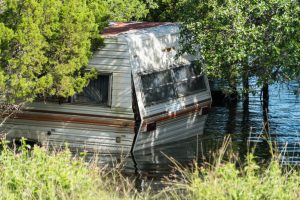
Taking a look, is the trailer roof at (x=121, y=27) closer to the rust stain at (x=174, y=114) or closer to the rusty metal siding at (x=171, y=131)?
the rust stain at (x=174, y=114)

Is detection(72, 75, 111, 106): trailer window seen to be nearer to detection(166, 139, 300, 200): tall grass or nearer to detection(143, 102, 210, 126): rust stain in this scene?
detection(143, 102, 210, 126): rust stain

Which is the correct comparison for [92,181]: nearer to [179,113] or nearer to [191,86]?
[179,113]

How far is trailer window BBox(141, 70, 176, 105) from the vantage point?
1781 centimetres

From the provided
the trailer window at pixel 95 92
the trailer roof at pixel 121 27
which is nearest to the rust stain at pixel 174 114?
the trailer window at pixel 95 92

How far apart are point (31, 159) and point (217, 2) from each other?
6742mm

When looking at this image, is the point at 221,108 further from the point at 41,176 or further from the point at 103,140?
the point at 41,176

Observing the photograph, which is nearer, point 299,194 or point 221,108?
point 299,194

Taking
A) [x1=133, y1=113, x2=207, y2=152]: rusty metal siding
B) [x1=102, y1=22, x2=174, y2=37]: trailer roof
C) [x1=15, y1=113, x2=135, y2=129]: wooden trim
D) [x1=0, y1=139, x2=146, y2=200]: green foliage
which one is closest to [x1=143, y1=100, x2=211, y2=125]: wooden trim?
[x1=133, y1=113, x2=207, y2=152]: rusty metal siding

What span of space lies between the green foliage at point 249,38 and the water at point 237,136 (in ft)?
5.06

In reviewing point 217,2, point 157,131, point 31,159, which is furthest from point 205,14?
point 31,159

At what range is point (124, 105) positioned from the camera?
1741 cm

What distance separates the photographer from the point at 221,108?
24531mm

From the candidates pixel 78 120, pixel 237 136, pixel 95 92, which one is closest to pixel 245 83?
pixel 237 136

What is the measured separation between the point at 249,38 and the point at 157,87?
14.3 feet
